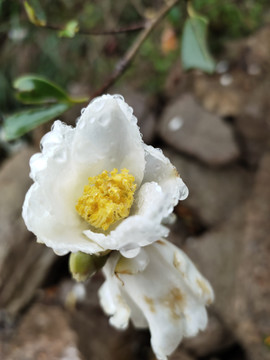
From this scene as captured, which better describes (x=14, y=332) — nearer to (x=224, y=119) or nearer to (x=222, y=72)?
(x=224, y=119)

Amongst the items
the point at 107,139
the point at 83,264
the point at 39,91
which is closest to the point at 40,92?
the point at 39,91

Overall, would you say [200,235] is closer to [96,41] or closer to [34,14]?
[34,14]

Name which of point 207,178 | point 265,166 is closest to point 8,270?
point 207,178

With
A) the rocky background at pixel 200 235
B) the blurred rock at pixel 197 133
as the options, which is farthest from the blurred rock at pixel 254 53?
the blurred rock at pixel 197 133

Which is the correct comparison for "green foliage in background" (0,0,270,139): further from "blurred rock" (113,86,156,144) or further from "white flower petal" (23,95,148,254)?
"white flower petal" (23,95,148,254)

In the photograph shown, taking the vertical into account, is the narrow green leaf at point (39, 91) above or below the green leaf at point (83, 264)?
above

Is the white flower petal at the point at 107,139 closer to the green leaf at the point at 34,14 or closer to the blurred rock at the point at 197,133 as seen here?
the green leaf at the point at 34,14

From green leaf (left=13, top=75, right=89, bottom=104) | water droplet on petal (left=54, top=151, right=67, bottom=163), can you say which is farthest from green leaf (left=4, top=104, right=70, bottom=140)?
water droplet on petal (left=54, top=151, right=67, bottom=163)

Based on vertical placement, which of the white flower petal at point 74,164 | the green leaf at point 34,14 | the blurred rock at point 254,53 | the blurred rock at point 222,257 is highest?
the green leaf at point 34,14
